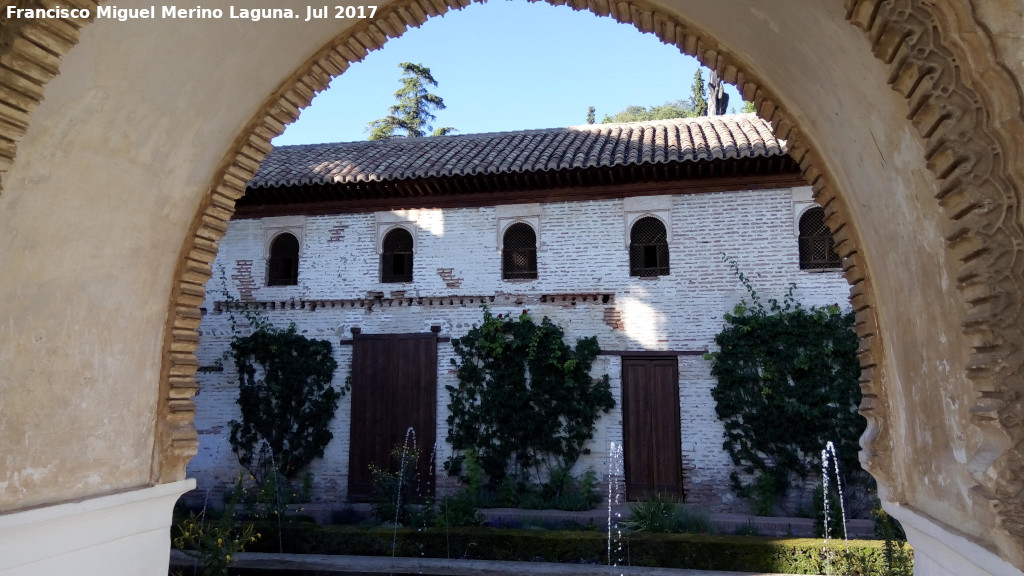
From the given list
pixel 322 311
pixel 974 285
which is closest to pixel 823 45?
pixel 974 285

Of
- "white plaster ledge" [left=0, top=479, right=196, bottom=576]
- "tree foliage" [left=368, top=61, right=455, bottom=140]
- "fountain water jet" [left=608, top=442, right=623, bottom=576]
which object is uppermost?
"tree foliage" [left=368, top=61, right=455, bottom=140]

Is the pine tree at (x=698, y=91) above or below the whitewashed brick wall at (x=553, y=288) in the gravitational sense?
above

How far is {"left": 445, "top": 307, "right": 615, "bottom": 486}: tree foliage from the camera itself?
9930 mm

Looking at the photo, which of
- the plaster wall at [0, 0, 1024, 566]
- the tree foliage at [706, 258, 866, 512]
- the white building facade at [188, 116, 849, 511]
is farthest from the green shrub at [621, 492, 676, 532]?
the plaster wall at [0, 0, 1024, 566]

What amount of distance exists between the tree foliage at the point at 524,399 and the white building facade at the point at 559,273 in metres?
0.22

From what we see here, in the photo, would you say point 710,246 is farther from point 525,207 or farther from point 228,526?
point 228,526

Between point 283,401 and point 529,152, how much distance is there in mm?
5599

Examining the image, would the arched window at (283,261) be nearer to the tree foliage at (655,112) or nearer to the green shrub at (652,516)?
the green shrub at (652,516)

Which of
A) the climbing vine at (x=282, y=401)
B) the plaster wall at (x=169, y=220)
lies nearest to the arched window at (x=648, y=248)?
the climbing vine at (x=282, y=401)

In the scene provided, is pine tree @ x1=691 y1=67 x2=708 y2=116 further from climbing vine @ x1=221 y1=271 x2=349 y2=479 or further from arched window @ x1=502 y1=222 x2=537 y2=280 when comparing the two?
climbing vine @ x1=221 y1=271 x2=349 y2=479

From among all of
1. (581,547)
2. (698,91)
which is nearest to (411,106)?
(698,91)

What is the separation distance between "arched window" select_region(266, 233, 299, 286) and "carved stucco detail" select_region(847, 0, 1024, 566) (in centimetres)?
1060

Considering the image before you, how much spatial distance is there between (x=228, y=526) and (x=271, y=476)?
15.1ft

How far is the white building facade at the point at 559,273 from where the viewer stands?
9.83 meters
